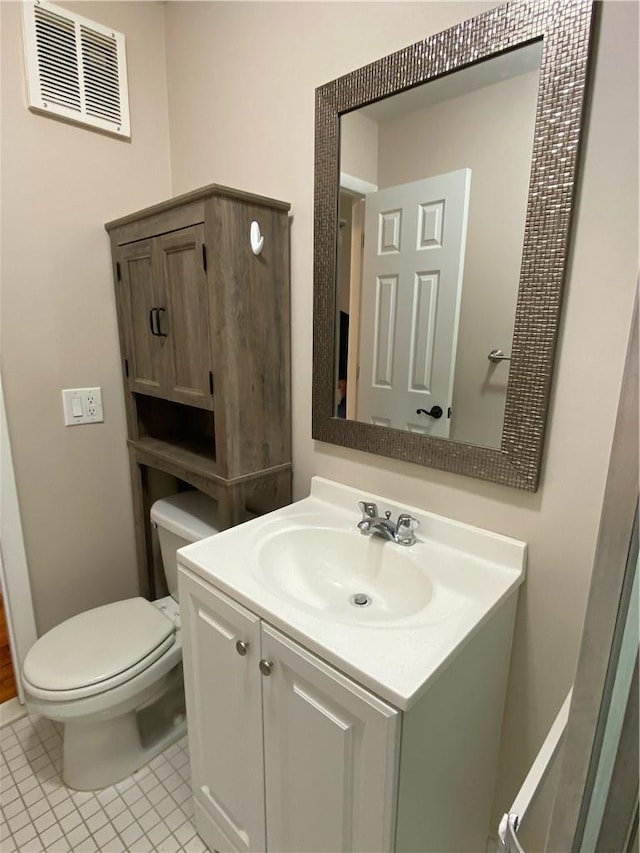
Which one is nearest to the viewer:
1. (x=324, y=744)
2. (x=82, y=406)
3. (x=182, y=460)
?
(x=324, y=744)

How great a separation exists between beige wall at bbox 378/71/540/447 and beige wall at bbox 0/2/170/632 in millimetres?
1038

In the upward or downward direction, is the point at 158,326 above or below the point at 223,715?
above

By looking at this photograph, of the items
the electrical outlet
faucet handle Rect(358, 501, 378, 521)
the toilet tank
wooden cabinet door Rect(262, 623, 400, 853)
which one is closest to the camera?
wooden cabinet door Rect(262, 623, 400, 853)

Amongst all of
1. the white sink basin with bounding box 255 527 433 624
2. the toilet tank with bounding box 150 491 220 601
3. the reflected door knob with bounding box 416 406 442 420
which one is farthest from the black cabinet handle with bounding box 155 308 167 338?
the reflected door knob with bounding box 416 406 442 420

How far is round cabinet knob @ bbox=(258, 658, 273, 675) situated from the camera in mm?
885

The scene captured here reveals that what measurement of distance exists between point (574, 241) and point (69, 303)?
1.54m

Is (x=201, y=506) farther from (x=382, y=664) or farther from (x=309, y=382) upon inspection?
(x=382, y=664)

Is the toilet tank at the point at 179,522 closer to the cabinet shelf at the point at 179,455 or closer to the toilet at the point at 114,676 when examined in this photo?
the toilet at the point at 114,676

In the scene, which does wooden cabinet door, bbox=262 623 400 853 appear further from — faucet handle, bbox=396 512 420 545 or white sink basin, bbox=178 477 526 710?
faucet handle, bbox=396 512 420 545

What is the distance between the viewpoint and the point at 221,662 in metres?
1.03

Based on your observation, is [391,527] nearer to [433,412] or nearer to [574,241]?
[433,412]

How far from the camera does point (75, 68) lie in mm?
1434

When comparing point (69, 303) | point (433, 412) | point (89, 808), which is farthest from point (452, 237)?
point (89, 808)

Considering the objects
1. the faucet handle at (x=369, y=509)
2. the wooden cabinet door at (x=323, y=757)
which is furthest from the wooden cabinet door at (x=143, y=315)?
the wooden cabinet door at (x=323, y=757)
